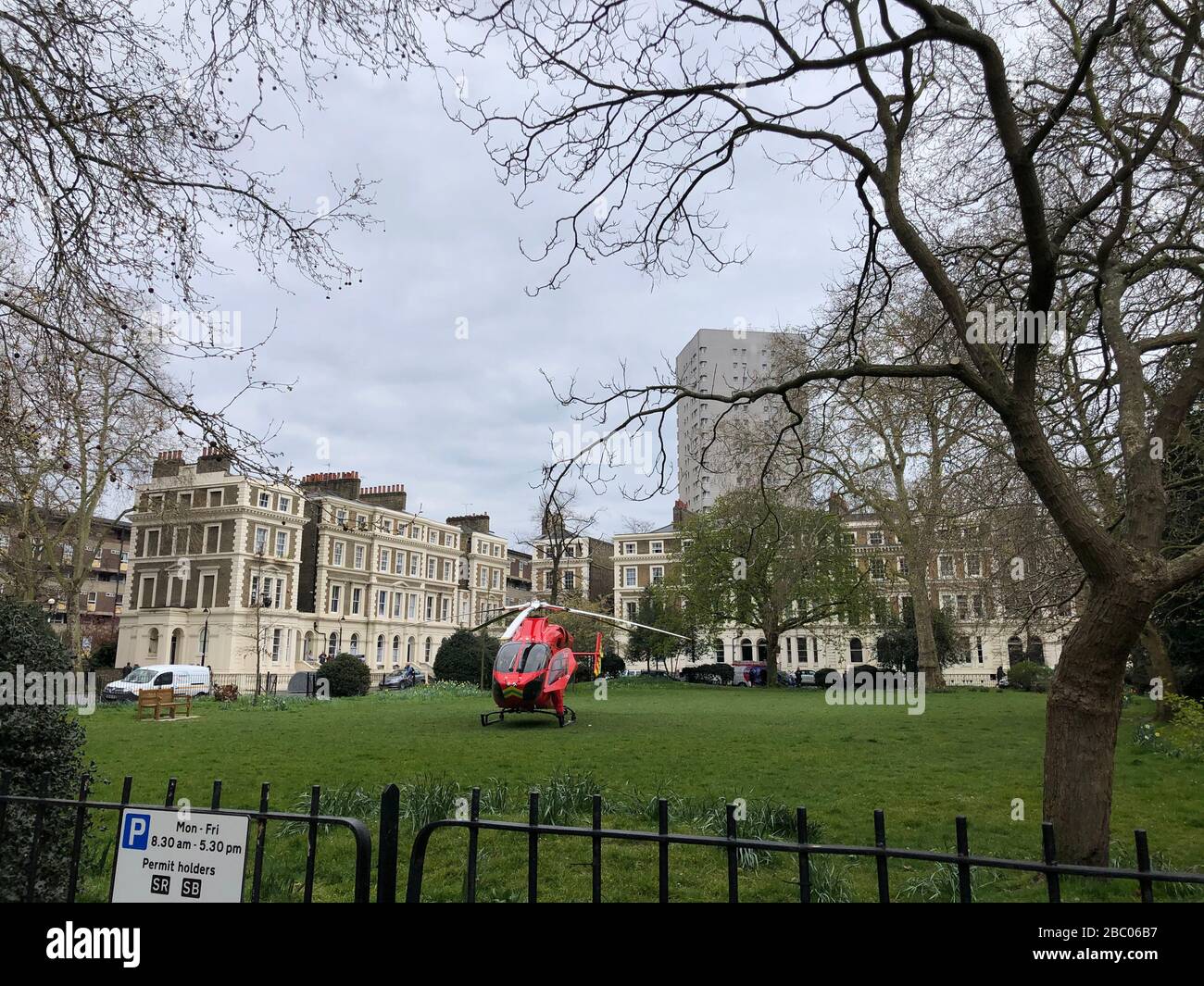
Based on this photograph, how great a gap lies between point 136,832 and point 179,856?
0.21 m

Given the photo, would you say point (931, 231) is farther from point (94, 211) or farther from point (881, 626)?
point (881, 626)

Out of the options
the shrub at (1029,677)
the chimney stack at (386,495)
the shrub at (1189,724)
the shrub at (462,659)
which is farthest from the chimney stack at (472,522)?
the shrub at (1189,724)

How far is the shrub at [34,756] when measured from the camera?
17.7 feet

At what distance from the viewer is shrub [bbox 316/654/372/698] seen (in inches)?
1645

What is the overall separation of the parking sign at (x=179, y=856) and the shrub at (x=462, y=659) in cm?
4608

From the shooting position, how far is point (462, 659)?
164 ft

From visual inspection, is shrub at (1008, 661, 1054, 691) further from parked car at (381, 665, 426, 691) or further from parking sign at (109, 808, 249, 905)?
parking sign at (109, 808, 249, 905)

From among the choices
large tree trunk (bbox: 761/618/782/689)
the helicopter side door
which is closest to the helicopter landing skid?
the helicopter side door

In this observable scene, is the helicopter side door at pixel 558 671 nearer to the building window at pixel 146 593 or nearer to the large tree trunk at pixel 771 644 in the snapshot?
the large tree trunk at pixel 771 644

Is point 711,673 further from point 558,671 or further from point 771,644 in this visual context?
point 558,671
